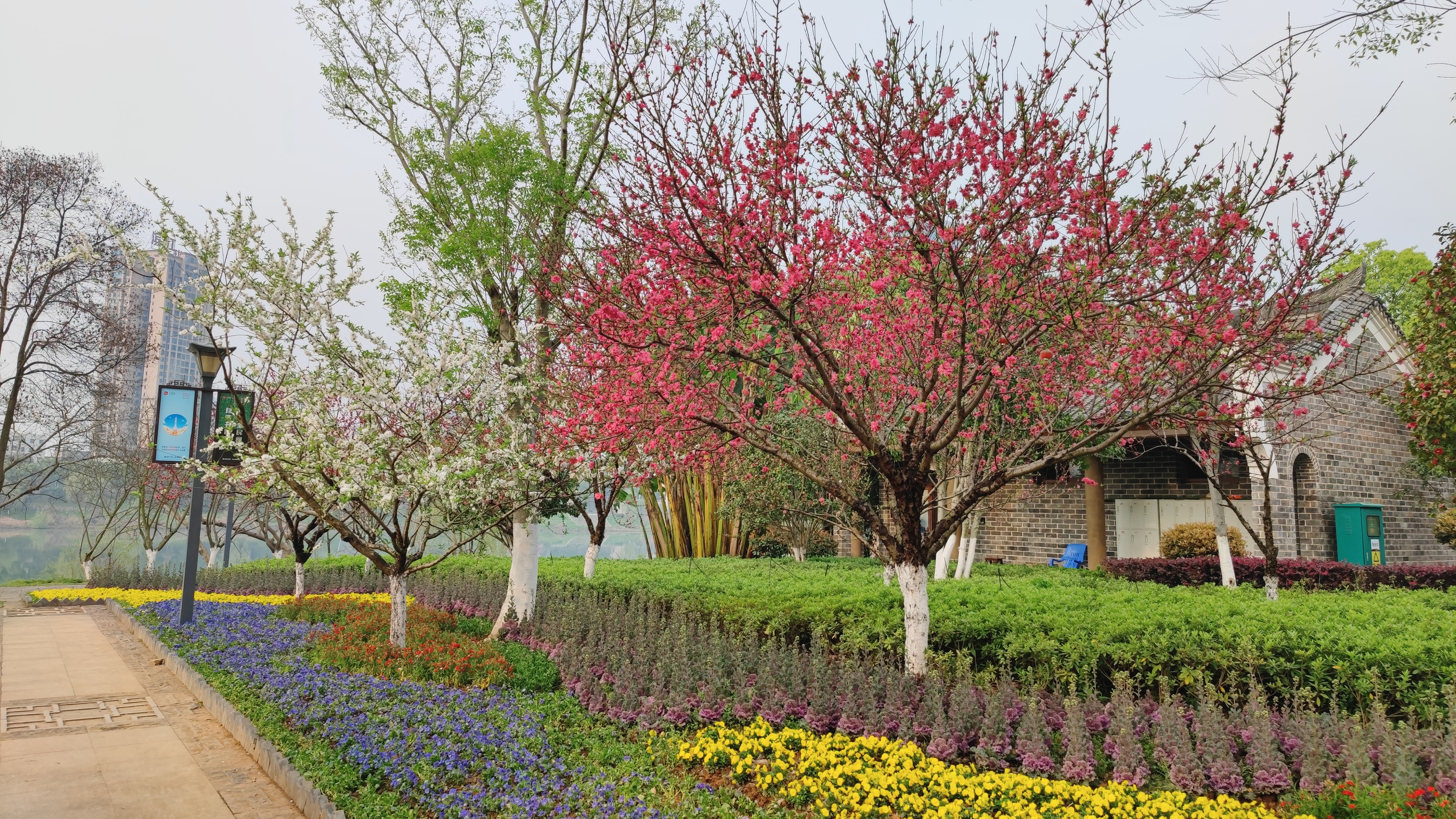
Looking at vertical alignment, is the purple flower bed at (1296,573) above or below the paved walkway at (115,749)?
above

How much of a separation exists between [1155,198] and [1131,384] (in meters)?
1.46

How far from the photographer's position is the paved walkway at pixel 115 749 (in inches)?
194

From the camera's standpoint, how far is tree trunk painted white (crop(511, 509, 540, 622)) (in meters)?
9.41

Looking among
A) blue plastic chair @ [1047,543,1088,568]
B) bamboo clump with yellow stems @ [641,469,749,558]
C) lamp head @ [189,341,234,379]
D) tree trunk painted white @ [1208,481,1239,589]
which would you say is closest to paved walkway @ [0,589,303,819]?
lamp head @ [189,341,234,379]

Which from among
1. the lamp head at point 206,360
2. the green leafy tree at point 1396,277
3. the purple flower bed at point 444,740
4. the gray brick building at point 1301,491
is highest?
the green leafy tree at point 1396,277

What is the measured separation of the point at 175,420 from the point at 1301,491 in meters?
18.9

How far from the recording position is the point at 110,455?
2159cm

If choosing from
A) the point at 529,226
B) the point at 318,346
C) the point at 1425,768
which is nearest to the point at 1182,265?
the point at 1425,768

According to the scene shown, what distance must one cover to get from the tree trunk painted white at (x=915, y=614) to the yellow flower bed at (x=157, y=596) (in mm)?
8540

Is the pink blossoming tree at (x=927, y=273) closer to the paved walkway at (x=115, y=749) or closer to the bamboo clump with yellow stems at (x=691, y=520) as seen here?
the paved walkway at (x=115, y=749)

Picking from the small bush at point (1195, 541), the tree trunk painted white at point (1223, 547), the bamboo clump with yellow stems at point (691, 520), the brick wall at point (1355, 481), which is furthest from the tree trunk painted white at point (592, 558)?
the small bush at point (1195, 541)

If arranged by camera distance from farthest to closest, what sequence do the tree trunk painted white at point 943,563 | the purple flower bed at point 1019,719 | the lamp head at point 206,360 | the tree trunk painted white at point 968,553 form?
the tree trunk painted white at point 968,553, the tree trunk painted white at point 943,563, the lamp head at point 206,360, the purple flower bed at point 1019,719

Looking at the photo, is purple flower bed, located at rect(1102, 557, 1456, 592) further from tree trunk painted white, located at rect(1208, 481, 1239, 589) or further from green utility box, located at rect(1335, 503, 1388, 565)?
green utility box, located at rect(1335, 503, 1388, 565)

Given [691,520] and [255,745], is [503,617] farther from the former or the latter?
[691,520]
